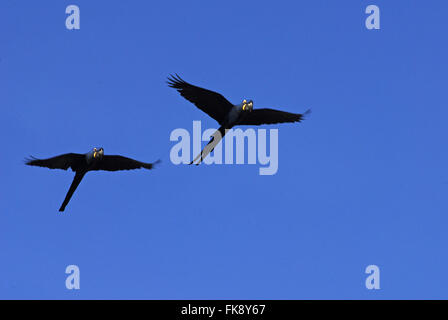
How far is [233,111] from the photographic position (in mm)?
38312

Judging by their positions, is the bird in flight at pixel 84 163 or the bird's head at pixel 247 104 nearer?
the bird's head at pixel 247 104

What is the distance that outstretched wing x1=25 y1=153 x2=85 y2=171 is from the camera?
4038cm

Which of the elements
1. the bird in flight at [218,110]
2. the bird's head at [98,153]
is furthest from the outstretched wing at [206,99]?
the bird's head at [98,153]

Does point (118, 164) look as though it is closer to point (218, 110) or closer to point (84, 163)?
point (84, 163)

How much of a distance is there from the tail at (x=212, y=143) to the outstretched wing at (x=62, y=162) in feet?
21.7

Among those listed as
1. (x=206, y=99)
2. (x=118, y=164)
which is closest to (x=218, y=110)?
(x=206, y=99)

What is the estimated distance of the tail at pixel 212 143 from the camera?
3809cm

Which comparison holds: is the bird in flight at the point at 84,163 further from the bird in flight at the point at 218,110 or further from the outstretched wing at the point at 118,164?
the bird in flight at the point at 218,110

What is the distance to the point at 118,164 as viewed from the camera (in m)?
41.9

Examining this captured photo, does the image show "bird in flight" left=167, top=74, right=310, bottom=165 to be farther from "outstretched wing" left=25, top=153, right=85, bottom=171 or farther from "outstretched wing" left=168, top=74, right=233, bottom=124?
"outstretched wing" left=25, top=153, right=85, bottom=171

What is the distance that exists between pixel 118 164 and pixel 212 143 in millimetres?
6061

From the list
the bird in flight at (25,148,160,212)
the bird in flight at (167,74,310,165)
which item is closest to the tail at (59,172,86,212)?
the bird in flight at (25,148,160,212)

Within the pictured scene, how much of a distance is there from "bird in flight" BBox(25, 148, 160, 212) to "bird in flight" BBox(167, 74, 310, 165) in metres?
5.41
